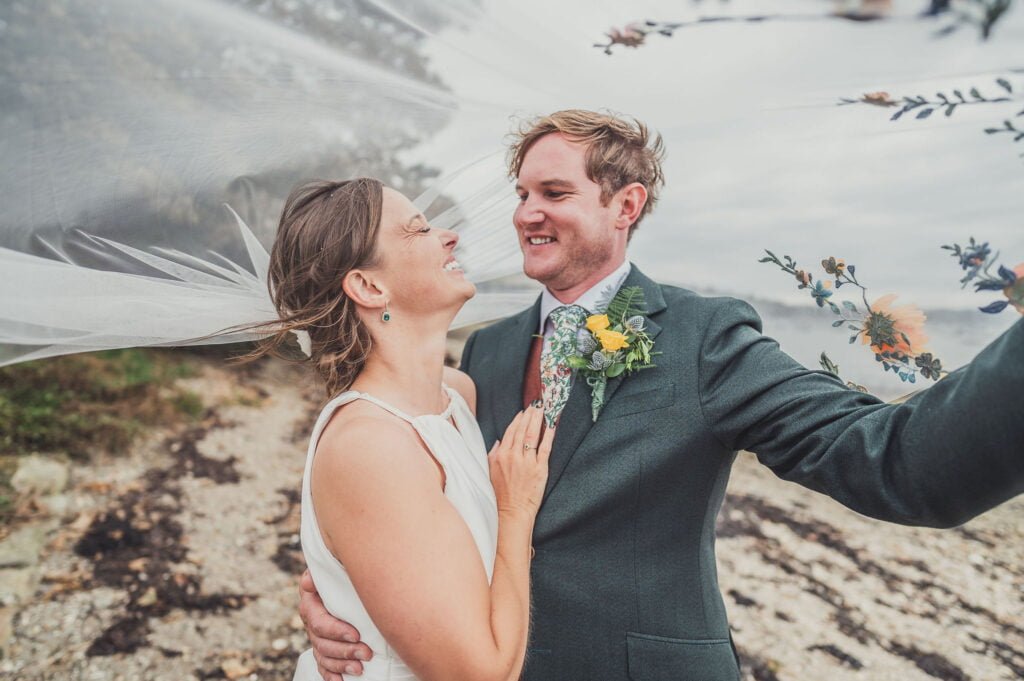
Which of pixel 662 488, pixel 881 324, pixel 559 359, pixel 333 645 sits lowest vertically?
pixel 333 645

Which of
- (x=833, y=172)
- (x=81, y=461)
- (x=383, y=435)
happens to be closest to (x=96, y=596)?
(x=81, y=461)

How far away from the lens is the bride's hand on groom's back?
1815mm

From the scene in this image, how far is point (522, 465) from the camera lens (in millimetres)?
1880

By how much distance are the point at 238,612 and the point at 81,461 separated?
2.15 meters

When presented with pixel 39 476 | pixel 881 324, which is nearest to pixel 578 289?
pixel 881 324

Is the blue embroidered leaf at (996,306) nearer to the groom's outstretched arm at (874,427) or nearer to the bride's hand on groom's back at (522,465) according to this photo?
the groom's outstretched arm at (874,427)

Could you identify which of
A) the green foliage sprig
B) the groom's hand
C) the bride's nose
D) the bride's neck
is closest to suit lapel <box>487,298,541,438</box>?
the bride's neck

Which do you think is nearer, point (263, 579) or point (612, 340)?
point (612, 340)

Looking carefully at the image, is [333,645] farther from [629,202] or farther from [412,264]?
[629,202]

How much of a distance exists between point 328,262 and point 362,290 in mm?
128

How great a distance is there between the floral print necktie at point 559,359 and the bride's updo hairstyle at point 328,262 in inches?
23.0

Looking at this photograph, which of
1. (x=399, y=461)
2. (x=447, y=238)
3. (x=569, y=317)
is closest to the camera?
(x=399, y=461)

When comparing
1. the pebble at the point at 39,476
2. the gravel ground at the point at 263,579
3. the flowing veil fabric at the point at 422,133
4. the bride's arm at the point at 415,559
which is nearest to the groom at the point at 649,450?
the flowing veil fabric at the point at 422,133

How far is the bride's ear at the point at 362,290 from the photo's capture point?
77.3 inches
